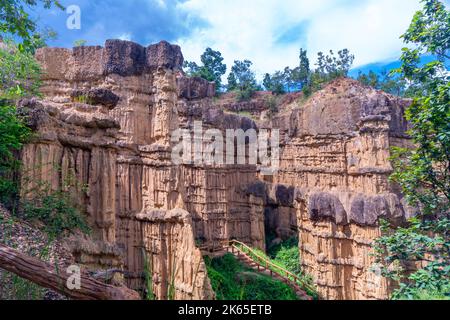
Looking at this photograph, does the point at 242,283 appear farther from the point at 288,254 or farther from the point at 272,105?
the point at 272,105

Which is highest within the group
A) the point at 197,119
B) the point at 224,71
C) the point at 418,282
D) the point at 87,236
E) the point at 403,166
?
the point at 224,71

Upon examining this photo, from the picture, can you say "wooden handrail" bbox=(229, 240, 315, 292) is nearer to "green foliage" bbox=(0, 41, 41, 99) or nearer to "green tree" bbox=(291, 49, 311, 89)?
"green foliage" bbox=(0, 41, 41, 99)

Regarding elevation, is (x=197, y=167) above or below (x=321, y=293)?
above

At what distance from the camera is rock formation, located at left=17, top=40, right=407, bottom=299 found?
718 cm

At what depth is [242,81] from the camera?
118ft

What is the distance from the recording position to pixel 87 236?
249 inches

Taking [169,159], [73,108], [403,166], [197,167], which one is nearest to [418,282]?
[403,166]

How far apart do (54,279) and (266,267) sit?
13.8 meters

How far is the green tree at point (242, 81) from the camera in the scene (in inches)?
1297

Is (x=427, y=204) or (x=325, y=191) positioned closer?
(x=427, y=204)

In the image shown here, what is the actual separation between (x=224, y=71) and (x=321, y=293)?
2833 cm

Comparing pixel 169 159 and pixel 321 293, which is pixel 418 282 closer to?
pixel 169 159

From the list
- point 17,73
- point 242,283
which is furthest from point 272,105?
point 17,73

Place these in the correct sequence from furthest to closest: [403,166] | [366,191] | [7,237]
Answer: [366,191] < [403,166] < [7,237]
